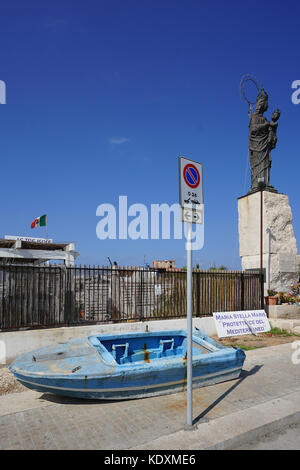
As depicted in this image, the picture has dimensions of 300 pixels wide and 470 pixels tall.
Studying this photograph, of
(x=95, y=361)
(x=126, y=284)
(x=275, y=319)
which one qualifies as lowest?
(x=275, y=319)

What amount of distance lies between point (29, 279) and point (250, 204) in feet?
33.9

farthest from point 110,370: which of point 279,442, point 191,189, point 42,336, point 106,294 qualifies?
point 106,294

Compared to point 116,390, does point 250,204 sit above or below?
above

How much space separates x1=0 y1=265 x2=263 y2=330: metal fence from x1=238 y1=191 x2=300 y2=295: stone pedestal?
1.69 meters

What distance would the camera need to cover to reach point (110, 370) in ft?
14.8

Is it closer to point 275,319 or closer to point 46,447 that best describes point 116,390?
point 46,447

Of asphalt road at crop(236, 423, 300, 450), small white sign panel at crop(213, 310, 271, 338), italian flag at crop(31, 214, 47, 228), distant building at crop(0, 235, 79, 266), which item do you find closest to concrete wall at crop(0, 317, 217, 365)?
small white sign panel at crop(213, 310, 271, 338)

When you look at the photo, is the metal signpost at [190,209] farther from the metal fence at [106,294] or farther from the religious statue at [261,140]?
the religious statue at [261,140]

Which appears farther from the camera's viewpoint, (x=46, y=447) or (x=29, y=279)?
(x=29, y=279)

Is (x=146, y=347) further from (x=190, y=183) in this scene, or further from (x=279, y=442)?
(x=190, y=183)

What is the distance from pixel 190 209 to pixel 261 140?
501 inches

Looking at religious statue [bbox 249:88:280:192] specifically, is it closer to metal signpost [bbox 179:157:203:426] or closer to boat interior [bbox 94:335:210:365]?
boat interior [bbox 94:335:210:365]
